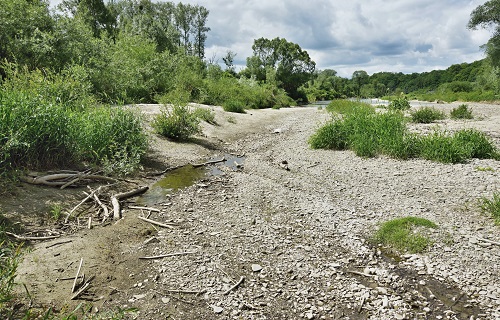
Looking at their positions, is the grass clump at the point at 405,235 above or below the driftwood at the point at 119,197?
below

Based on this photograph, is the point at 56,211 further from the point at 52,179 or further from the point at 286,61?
the point at 286,61

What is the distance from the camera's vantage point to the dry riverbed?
5.86 metres

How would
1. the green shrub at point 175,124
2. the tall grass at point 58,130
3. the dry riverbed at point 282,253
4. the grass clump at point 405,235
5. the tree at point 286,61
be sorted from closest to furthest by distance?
the dry riverbed at point 282,253
the grass clump at point 405,235
the tall grass at point 58,130
the green shrub at point 175,124
the tree at point 286,61

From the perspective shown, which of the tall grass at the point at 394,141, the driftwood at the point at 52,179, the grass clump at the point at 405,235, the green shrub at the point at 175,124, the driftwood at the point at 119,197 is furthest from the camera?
the green shrub at the point at 175,124

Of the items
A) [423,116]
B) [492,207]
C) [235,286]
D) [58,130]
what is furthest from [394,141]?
[58,130]

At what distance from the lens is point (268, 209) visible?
1022 cm

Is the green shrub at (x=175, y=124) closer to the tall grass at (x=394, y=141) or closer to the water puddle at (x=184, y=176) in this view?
the water puddle at (x=184, y=176)

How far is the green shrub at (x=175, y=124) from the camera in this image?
18859 millimetres

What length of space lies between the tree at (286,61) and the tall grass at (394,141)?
66.7 m

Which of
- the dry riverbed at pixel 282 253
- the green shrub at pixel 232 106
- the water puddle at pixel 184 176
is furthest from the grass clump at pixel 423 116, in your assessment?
the green shrub at pixel 232 106

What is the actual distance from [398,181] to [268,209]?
533cm

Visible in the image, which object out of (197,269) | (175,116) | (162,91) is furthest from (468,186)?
(162,91)

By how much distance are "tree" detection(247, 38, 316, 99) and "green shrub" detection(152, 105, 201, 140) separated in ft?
218

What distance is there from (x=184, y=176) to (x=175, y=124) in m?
6.00
